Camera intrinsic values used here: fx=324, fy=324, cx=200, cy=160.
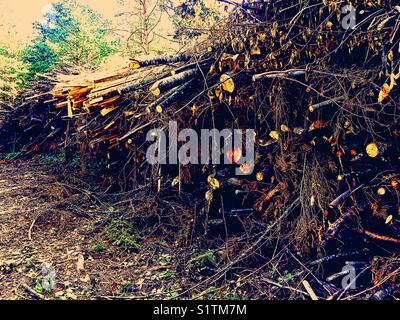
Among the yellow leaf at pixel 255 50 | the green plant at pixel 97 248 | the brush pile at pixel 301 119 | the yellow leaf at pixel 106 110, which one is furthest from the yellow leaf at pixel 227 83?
the green plant at pixel 97 248

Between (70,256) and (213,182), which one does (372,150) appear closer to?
(213,182)

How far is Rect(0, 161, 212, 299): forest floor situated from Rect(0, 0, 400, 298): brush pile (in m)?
0.78

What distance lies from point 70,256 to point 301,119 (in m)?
2.85

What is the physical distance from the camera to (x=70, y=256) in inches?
140

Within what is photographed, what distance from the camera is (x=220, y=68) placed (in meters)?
3.47

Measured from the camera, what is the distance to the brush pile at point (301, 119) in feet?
8.90

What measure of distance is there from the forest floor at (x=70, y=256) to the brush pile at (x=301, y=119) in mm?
781

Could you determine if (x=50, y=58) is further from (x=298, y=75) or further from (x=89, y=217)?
(x=298, y=75)

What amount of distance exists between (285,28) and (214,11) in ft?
8.72

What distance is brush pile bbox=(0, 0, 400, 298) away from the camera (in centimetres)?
271

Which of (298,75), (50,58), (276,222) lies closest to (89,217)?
(276,222)

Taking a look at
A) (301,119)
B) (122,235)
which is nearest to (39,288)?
(122,235)
